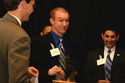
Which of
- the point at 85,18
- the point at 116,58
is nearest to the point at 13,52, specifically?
the point at 116,58

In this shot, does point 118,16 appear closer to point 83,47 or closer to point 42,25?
point 83,47

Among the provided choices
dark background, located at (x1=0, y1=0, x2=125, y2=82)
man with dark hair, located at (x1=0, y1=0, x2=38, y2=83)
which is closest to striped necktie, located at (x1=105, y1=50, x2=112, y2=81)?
dark background, located at (x1=0, y1=0, x2=125, y2=82)

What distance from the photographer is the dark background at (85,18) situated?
4160mm

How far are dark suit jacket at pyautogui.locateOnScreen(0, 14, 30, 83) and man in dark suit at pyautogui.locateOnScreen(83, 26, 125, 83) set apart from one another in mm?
2152

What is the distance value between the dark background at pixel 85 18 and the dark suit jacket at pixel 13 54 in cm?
256

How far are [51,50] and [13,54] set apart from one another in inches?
49.0

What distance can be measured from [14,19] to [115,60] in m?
2.38

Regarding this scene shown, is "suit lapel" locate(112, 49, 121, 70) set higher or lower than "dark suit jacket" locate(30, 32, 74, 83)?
lower

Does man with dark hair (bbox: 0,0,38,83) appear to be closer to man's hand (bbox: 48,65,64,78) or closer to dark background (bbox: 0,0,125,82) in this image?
man's hand (bbox: 48,65,64,78)

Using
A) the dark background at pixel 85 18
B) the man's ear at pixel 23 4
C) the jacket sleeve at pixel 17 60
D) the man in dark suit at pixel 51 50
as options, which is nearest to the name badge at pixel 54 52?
the man in dark suit at pixel 51 50

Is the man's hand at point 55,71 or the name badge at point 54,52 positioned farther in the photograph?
the name badge at point 54,52

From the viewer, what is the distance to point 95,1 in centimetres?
422

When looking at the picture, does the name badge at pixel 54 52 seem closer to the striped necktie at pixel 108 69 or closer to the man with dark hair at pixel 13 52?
the man with dark hair at pixel 13 52

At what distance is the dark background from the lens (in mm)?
4160
